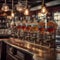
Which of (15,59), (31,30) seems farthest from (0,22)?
(15,59)

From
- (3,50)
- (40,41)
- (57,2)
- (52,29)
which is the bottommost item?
(3,50)

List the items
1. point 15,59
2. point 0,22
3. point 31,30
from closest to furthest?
1. point 15,59
2. point 31,30
3. point 0,22

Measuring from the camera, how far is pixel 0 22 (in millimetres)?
17391

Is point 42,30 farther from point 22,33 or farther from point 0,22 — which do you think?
point 0,22

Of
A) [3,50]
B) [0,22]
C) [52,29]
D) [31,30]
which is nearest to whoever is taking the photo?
[52,29]

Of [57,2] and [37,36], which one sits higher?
[57,2]

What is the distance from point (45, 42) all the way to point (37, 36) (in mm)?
697

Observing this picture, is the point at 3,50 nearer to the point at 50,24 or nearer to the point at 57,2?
the point at 50,24

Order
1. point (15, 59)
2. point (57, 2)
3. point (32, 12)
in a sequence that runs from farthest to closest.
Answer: point (32, 12) < point (57, 2) < point (15, 59)

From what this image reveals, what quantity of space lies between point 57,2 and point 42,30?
752 centimetres

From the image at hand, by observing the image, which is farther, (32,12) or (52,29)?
(32,12)

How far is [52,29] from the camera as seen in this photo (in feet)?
15.5

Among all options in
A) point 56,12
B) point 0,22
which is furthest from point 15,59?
point 0,22

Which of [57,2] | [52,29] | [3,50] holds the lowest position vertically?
[3,50]
